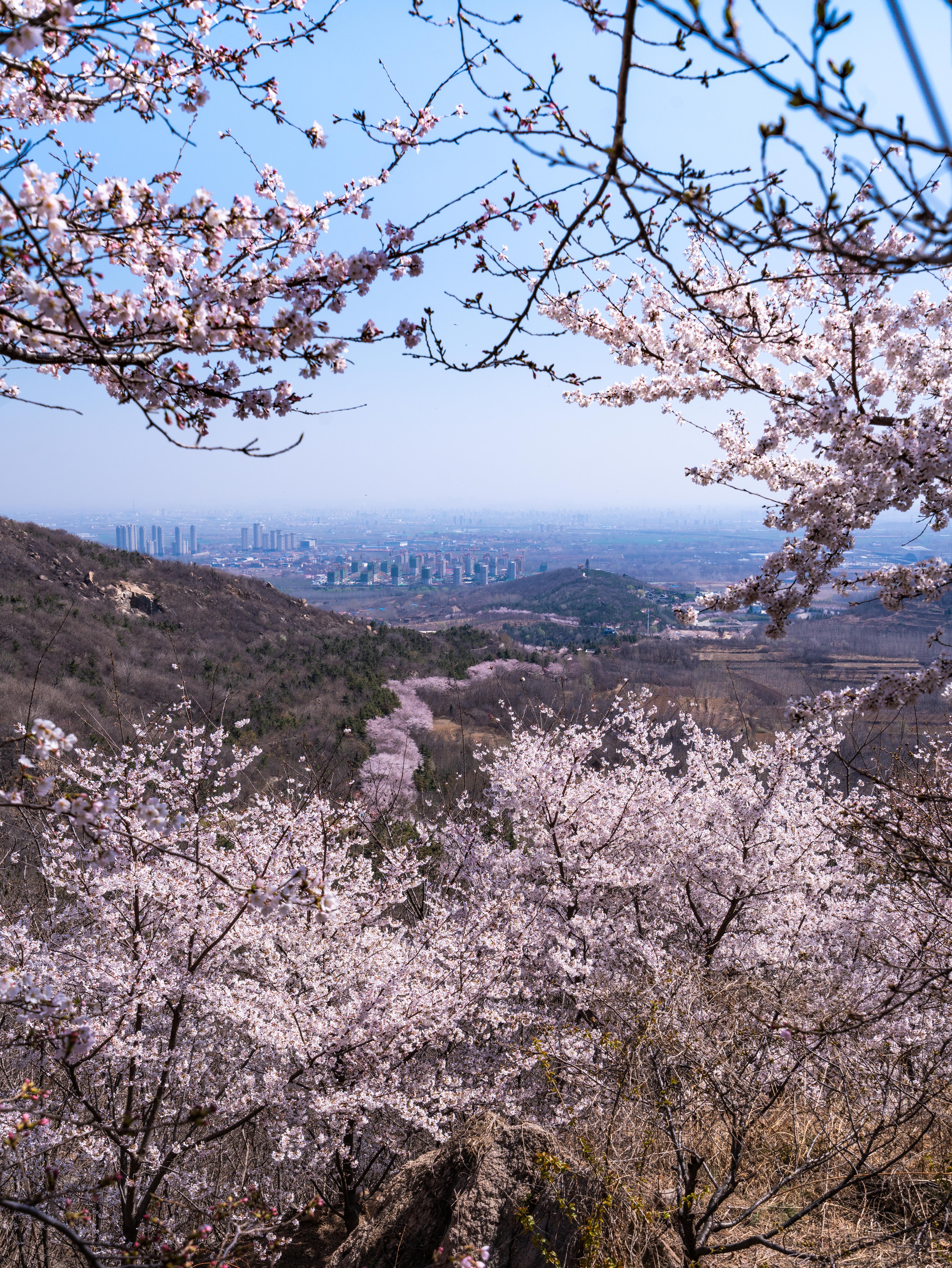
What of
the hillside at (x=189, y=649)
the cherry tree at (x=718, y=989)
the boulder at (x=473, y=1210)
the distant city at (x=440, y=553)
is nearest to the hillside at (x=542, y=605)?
the distant city at (x=440, y=553)

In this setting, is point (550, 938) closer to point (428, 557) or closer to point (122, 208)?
point (122, 208)

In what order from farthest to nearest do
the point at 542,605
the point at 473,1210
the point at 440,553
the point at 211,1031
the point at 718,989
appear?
the point at 440,553, the point at 542,605, the point at 211,1031, the point at 718,989, the point at 473,1210

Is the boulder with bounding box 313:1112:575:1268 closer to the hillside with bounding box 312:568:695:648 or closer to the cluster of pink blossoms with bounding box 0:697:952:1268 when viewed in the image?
the cluster of pink blossoms with bounding box 0:697:952:1268

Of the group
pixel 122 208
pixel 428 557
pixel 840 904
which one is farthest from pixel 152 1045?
pixel 428 557

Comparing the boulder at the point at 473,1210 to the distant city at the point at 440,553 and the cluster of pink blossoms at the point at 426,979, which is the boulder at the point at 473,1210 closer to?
the cluster of pink blossoms at the point at 426,979

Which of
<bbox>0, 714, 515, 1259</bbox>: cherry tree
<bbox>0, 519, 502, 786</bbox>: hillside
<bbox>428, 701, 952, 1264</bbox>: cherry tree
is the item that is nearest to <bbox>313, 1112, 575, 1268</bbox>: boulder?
<bbox>428, 701, 952, 1264</bbox>: cherry tree

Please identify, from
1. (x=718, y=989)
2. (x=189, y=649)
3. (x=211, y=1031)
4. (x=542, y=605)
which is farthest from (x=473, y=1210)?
(x=542, y=605)

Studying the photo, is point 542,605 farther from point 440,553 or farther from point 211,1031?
point 211,1031

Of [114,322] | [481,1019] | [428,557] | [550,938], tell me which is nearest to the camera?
[114,322]
